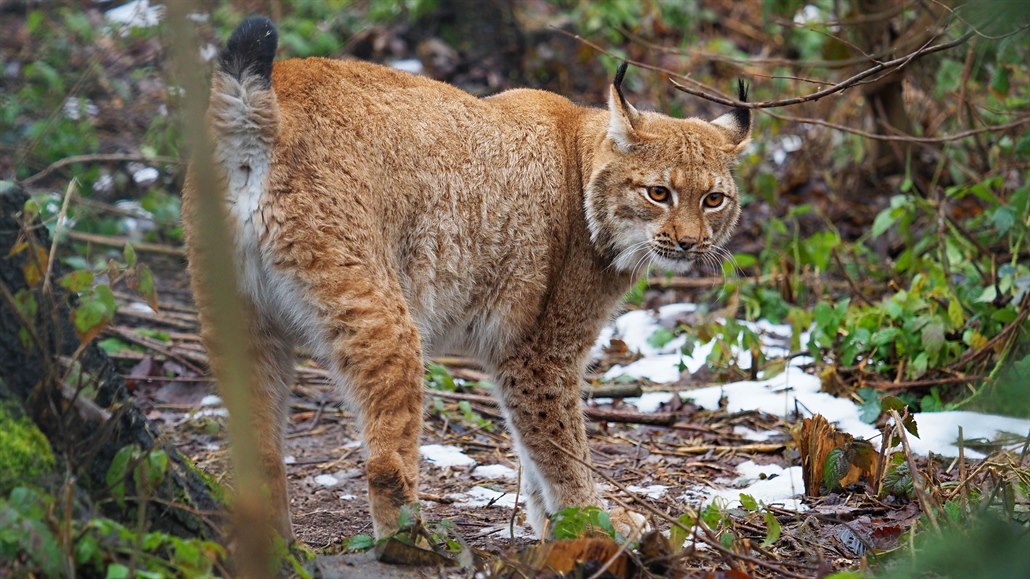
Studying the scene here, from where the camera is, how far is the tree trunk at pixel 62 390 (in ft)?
8.82

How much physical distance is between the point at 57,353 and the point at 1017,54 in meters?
5.98

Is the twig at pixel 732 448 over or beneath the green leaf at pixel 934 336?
beneath

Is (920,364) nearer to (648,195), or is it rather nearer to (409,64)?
(648,195)

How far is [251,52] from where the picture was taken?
3508mm

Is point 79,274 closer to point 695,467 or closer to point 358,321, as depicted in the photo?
point 358,321

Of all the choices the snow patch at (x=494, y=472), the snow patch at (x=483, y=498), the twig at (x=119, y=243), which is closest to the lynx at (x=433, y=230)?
the snow patch at (x=483, y=498)

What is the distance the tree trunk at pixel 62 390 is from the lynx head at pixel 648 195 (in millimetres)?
Result: 2333

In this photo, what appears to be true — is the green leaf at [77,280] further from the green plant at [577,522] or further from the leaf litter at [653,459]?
the green plant at [577,522]

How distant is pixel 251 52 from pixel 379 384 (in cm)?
121

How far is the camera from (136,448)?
278cm

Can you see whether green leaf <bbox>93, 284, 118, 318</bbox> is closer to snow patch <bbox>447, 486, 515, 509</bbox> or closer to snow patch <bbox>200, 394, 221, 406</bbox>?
snow patch <bbox>447, 486, 515, 509</bbox>

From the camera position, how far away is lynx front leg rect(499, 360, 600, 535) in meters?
4.49

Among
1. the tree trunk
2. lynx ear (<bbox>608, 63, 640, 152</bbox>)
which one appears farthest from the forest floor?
lynx ear (<bbox>608, 63, 640, 152</bbox>)

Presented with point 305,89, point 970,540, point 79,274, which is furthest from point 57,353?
point 970,540
